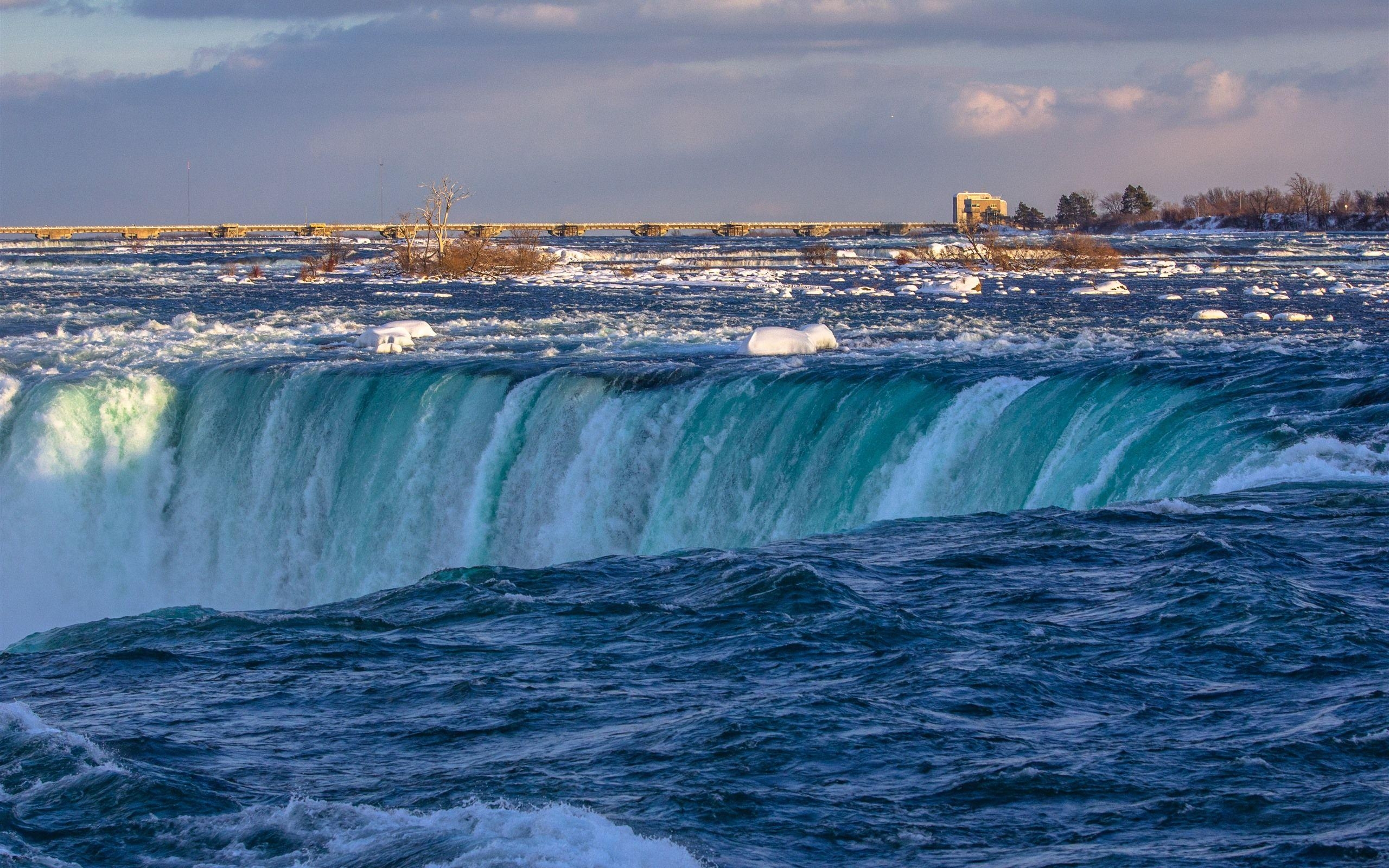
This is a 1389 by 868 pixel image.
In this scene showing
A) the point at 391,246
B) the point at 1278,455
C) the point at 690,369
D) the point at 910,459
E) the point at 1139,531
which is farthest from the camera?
the point at 391,246

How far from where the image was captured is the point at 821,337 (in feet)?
74.7

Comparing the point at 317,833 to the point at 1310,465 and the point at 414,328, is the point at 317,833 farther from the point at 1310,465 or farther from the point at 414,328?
the point at 414,328

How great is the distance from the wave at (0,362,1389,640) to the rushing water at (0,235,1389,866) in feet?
0.18

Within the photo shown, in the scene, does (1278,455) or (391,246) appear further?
(391,246)

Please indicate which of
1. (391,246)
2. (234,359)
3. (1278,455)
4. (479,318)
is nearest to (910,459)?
(1278,455)

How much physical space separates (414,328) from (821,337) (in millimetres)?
7611

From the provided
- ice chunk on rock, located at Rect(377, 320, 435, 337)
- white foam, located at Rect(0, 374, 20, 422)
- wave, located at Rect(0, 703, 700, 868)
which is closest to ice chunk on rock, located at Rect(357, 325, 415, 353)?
ice chunk on rock, located at Rect(377, 320, 435, 337)

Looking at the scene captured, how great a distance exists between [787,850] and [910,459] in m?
9.72

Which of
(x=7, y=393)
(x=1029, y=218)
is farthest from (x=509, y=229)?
(x=7, y=393)

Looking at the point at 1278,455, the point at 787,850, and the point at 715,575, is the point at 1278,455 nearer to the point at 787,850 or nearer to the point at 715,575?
the point at 715,575

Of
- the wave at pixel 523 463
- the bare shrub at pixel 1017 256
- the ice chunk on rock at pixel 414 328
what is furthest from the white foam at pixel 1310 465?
the bare shrub at pixel 1017 256

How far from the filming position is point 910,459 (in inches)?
640

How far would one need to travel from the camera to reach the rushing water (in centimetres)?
734

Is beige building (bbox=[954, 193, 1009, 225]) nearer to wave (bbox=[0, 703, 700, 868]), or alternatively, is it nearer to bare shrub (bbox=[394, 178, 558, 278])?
bare shrub (bbox=[394, 178, 558, 278])
